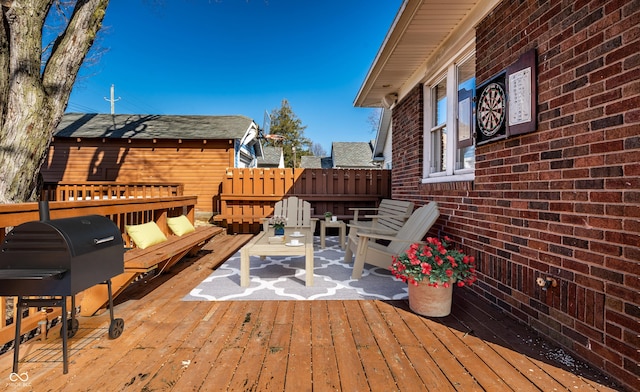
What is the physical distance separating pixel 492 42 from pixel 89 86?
9919 millimetres

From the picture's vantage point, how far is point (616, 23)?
1.70m

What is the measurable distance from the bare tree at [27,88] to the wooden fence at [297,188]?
147 inches

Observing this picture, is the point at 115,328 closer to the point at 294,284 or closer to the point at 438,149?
the point at 294,284

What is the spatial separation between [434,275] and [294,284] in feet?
5.33

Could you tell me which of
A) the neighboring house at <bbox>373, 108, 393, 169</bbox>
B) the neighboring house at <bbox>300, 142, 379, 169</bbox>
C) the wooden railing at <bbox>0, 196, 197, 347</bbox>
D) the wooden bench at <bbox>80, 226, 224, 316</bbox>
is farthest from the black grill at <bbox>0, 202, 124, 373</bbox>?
the neighboring house at <bbox>300, 142, 379, 169</bbox>

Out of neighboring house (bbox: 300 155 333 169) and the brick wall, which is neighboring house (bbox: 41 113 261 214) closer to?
the brick wall

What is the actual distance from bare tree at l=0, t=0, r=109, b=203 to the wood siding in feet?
17.8

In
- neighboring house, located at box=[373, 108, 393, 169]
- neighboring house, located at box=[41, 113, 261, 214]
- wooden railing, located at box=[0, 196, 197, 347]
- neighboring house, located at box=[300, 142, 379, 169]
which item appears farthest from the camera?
neighboring house, located at box=[300, 142, 379, 169]

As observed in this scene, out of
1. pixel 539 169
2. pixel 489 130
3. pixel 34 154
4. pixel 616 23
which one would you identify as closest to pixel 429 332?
pixel 539 169

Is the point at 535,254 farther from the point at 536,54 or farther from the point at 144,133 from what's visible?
the point at 144,133

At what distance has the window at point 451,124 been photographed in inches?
136

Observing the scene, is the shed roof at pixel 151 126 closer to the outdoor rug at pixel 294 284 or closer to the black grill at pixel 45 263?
the outdoor rug at pixel 294 284

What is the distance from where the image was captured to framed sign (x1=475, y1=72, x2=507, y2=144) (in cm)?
265

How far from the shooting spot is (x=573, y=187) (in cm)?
196
